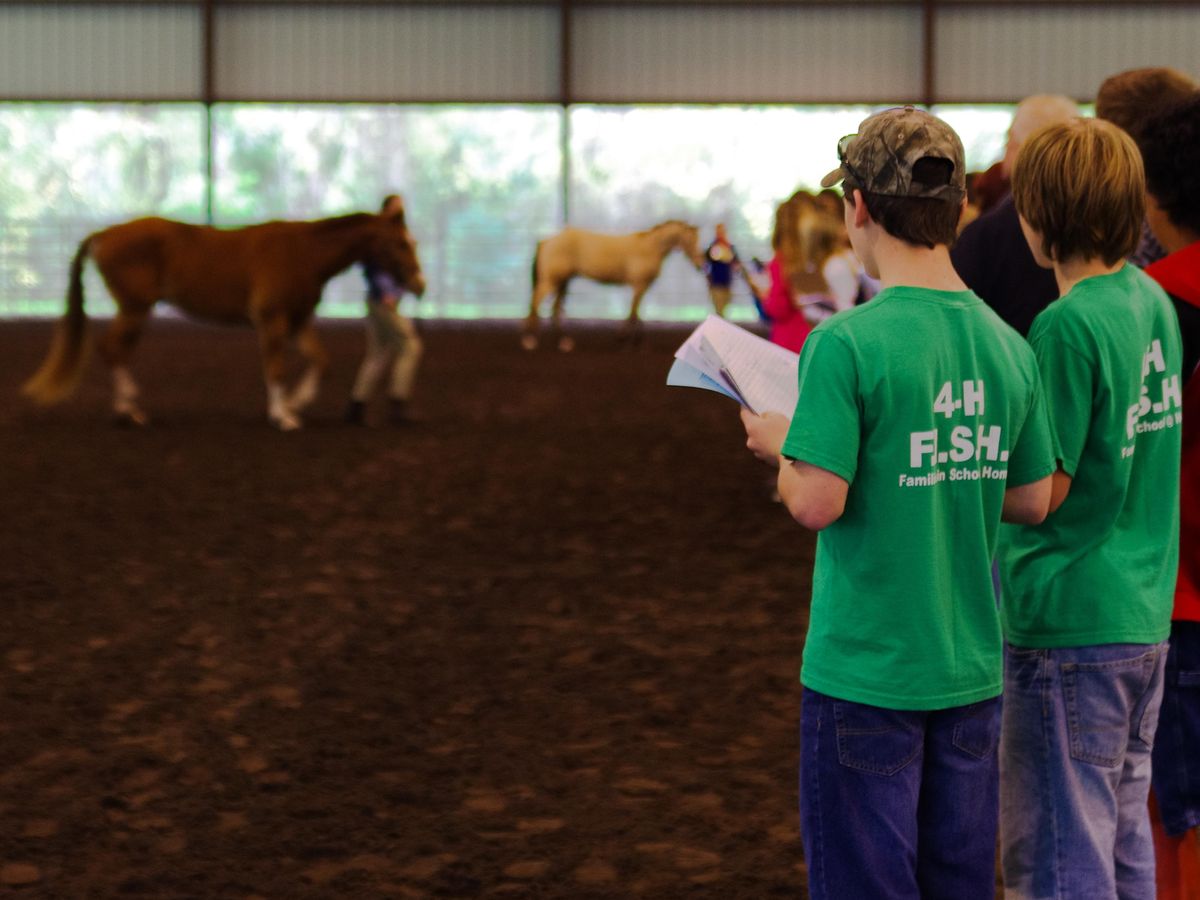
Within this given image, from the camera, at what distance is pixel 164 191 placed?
25.0 meters

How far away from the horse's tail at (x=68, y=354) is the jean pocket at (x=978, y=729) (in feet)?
31.1

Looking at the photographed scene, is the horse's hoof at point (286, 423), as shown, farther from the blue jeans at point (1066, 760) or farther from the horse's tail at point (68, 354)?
the blue jeans at point (1066, 760)

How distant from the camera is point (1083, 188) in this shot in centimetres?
223

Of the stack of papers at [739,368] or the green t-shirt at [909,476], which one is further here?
the stack of papers at [739,368]

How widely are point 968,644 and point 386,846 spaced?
1.79 m

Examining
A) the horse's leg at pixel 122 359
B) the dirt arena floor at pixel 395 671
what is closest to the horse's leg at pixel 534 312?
the horse's leg at pixel 122 359

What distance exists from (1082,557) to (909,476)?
40cm

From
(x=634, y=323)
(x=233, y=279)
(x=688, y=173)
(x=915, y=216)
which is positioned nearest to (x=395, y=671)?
(x=915, y=216)

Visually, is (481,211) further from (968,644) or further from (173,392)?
(968,644)

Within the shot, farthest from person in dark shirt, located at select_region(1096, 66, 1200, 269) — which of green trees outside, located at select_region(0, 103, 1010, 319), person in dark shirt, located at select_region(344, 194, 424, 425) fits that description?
green trees outside, located at select_region(0, 103, 1010, 319)

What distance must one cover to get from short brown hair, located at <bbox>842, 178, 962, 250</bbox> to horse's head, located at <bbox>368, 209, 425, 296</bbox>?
8.60m

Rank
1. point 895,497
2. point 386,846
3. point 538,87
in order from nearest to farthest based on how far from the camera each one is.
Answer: point 895,497, point 386,846, point 538,87

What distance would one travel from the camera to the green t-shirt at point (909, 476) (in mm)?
1980

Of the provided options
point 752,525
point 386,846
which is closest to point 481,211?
point 752,525
